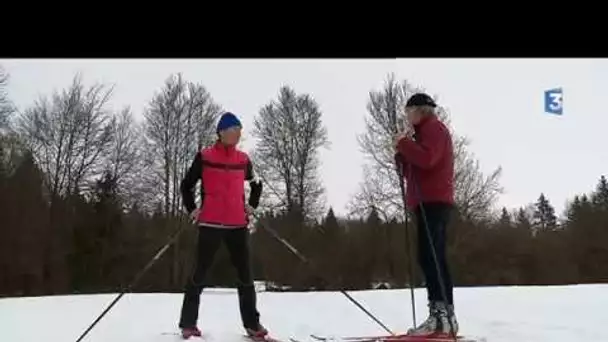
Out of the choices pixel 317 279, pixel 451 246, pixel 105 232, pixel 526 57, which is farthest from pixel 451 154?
pixel 105 232

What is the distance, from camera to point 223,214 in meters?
3.71

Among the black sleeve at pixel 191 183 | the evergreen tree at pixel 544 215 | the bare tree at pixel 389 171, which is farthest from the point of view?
the evergreen tree at pixel 544 215

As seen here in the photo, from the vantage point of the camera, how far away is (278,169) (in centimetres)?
1578

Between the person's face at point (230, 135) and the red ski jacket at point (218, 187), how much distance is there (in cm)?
4

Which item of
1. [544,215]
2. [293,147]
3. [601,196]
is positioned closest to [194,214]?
[293,147]

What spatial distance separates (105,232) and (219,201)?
43.5 feet

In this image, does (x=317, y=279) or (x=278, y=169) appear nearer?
(x=317, y=279)

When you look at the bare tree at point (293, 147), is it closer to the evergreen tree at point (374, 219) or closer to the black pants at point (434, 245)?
the evergreen tree at point (374, 219)

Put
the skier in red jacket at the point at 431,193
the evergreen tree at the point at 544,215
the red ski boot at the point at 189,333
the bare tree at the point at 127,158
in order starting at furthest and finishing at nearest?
the evergreen tree at the point at 544,215 → the bare tree at the point at 127,158 → the red ski boot at the point at 189,333 → the skier in red jacket at the point at 431,193

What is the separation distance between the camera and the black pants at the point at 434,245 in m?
3.24

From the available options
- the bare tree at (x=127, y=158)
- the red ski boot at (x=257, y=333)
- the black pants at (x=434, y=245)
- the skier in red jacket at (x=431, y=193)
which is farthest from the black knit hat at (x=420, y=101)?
the bare tree at (x=127, y=158)

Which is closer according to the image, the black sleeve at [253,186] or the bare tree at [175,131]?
the black sleeve at [253,186]
